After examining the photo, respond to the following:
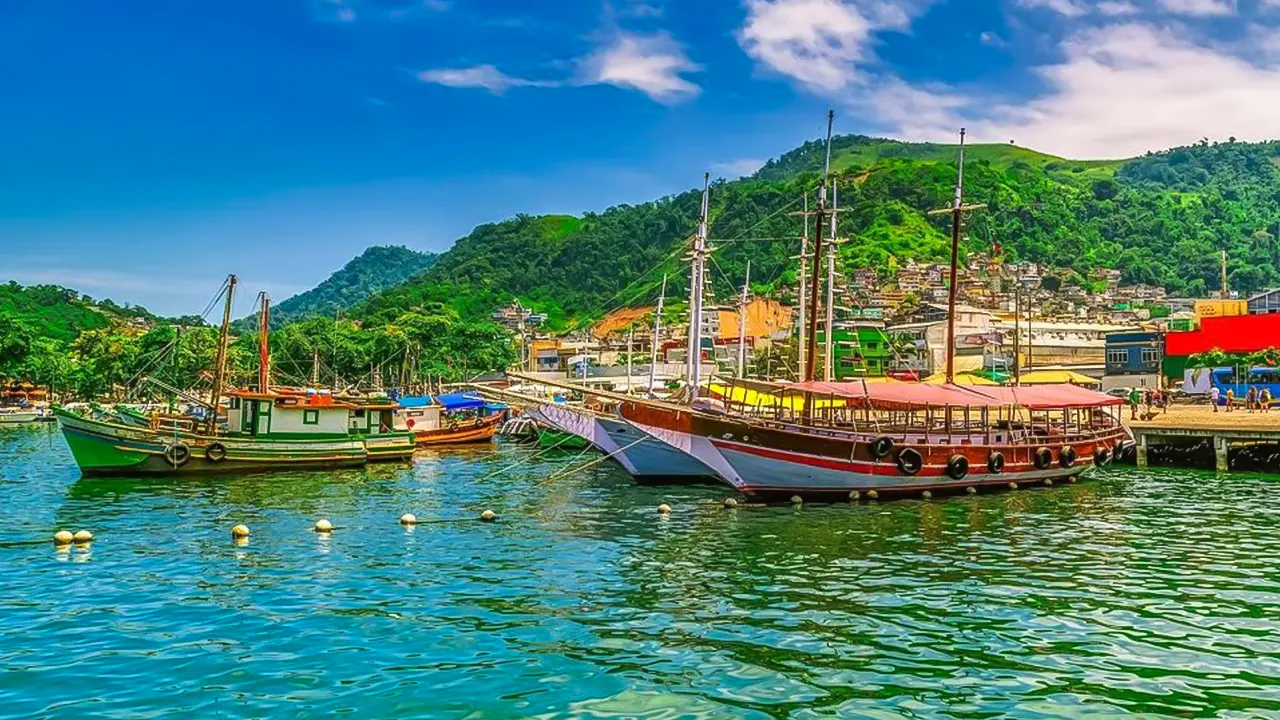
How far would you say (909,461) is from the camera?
33.3 m

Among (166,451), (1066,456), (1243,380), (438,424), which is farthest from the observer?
(1243,380)

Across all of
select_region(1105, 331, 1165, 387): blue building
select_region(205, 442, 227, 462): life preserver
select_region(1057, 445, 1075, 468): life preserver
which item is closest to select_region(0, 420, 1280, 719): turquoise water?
select_region(1057, 445, 1075, 468): life preserver

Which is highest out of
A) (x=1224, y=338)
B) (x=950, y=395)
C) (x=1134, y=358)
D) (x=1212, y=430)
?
(x=1224, y=338)

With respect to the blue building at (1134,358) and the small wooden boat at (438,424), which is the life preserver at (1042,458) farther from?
the blue building at (1134,358)

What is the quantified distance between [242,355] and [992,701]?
11459 cm

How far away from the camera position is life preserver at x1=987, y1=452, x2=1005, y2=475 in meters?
35.7

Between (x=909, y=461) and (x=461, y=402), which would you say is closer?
(x=909, y=461)

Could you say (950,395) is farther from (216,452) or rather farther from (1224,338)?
(1224,338)

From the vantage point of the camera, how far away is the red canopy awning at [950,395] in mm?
33062

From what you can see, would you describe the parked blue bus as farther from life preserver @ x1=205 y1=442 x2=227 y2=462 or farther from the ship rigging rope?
life preserver @ x1=205 y1=442 x2=227 y2=462

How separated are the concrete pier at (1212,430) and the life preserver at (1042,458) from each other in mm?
11181

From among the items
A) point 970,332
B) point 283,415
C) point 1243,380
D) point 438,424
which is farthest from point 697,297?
point 970,332

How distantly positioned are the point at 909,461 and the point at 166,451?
2895cm

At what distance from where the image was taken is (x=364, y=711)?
1230cm
